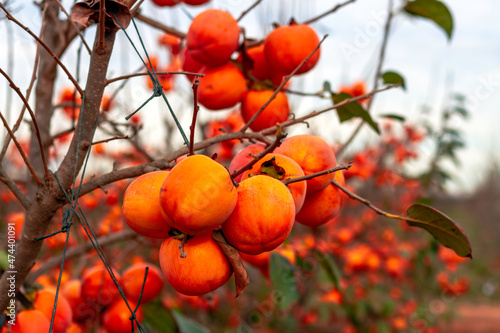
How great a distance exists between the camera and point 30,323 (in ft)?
2.79

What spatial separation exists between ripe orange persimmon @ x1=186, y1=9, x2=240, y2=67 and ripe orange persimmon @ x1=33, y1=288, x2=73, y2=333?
0.64m

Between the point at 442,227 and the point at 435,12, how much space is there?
0.73 m

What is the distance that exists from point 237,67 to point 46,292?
698mm

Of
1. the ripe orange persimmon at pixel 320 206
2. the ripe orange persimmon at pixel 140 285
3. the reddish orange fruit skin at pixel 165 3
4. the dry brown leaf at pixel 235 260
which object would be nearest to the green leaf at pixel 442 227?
the ripe orange persimmon at pixel 320 206

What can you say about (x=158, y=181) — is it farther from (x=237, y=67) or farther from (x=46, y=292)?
(x=46, y=292)

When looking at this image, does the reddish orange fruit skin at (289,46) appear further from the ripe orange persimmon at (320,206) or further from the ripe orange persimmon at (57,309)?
the ripe orange persimmon at (57,309)

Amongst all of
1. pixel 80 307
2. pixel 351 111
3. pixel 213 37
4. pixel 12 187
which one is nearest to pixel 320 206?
pixel 351 111

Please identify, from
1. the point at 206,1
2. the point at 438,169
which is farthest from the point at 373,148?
the point at 206,1

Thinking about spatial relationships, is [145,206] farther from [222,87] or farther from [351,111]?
[351,111]

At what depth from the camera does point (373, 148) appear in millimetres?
4820

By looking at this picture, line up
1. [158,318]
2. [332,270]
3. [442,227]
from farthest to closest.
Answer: [332,270], [158,318], [442,227]

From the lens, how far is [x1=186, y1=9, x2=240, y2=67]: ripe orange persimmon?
3.04ft

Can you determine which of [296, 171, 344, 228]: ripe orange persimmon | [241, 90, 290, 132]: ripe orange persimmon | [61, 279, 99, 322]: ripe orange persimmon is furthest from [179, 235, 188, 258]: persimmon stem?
[61, 279, 99, 322]: ripe orange persimmon

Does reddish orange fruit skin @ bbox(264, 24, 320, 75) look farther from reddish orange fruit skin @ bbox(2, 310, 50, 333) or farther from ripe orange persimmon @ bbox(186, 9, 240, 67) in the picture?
reddish orange fruit skin @ bbox(2, 310, 50, 333)
